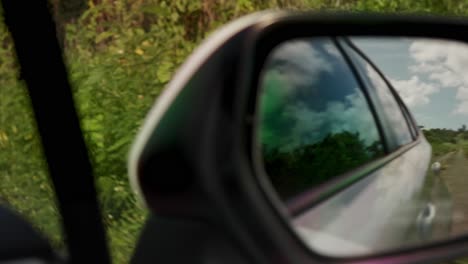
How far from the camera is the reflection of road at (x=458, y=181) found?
10.7 ft

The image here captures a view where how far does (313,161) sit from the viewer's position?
7.61 ft

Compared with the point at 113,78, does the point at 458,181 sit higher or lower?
higher

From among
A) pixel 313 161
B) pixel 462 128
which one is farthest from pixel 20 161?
pixel 313 161

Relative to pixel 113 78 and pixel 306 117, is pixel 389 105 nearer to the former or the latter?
pixel 306 117

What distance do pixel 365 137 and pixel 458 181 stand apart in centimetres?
98

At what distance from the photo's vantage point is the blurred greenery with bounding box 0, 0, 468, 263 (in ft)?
21.1

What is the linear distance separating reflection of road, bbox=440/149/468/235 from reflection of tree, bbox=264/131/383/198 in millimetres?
543

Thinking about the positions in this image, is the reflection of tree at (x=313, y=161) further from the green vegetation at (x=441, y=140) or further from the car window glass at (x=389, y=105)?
the green vegetation at (x=441, y=140)

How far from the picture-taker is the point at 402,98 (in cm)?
302

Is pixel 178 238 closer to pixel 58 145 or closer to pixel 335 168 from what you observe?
pixel 58 145

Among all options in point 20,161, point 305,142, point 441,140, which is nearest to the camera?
point 305,142

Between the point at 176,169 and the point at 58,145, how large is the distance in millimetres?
242

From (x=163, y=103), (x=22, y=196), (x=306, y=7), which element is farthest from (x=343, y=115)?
(x=306, y=7)

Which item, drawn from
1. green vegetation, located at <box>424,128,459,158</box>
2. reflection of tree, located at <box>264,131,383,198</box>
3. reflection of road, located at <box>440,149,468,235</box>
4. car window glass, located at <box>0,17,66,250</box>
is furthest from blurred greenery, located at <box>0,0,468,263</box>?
reflection of tree, located at <box>264,131,383,198</box>
